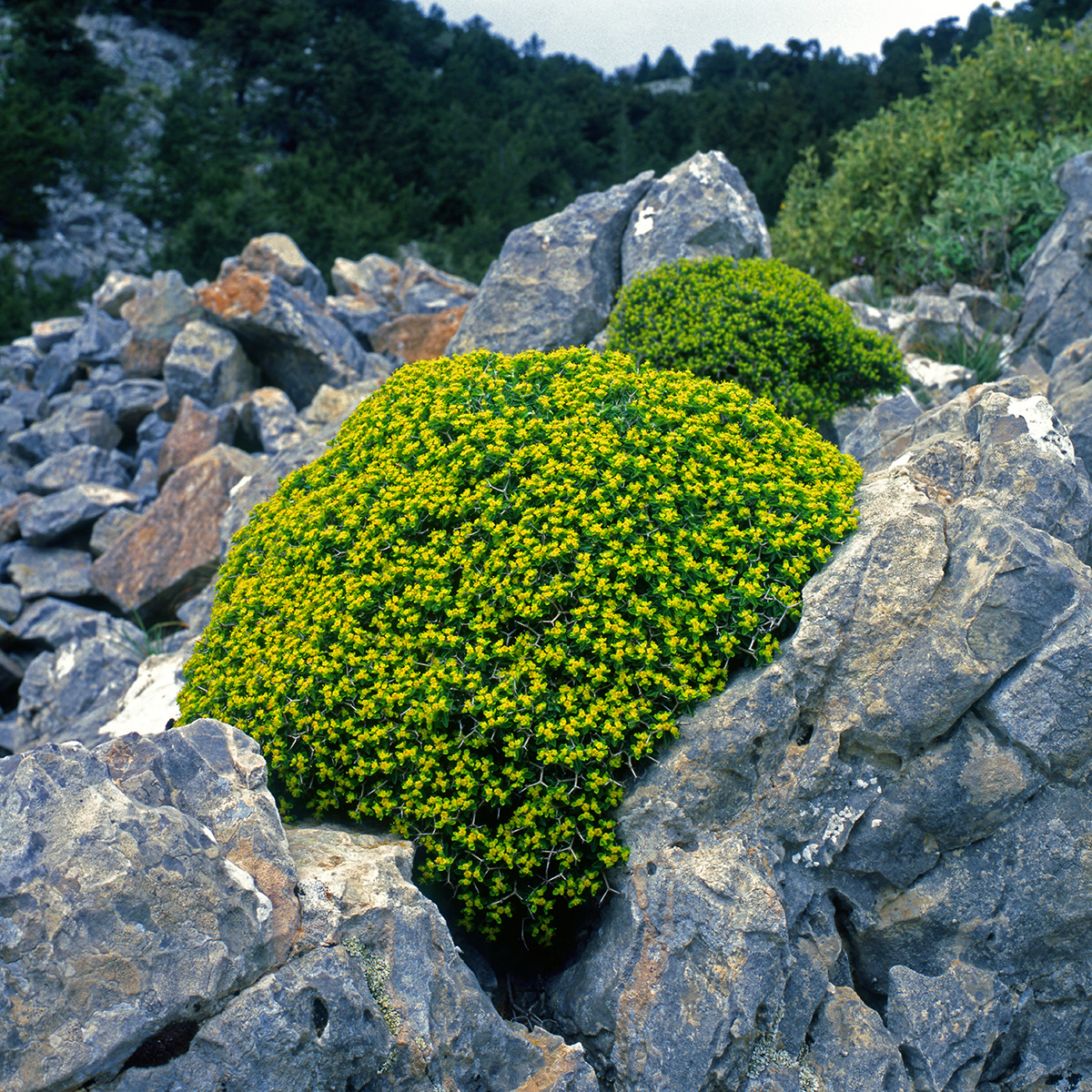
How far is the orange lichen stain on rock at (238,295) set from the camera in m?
13.9

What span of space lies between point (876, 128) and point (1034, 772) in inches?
612

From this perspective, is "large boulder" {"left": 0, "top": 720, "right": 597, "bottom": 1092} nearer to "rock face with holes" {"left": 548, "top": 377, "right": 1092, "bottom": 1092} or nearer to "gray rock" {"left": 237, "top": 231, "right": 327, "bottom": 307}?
"rock face with holes" {"left": 548, "top": 377, "right": 1092, "bottom": 1092}

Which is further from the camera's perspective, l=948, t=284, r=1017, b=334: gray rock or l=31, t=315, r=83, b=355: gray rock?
l=31, t=315, r=83, b=355: gray rock

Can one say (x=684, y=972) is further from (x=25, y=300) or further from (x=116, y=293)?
(x=25, y=300)

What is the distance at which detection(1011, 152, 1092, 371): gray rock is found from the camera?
11.0 meters

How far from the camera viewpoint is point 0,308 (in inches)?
890

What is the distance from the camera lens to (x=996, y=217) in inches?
528

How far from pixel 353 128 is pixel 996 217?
31.4 m

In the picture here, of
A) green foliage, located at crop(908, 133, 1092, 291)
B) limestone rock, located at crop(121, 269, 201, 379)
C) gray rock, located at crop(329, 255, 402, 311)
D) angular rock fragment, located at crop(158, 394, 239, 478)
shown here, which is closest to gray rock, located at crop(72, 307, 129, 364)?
limestone rock, located at crop(121, 269, 201, 379)

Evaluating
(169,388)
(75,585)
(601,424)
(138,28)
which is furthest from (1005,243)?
(138,28)

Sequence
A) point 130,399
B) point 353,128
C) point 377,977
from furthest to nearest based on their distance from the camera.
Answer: point 353,128
point 130,399
point 377,977

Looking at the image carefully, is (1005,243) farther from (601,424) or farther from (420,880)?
(420,880)

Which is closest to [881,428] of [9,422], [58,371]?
[9,422]

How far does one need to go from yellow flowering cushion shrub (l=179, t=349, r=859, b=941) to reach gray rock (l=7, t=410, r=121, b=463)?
33.1ft
